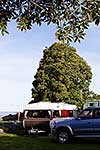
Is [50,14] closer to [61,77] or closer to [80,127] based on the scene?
[80,127]

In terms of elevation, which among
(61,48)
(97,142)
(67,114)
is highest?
(61,48)

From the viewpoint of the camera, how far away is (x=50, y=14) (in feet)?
35.7

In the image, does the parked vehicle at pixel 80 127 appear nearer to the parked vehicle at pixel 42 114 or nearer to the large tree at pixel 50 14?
the parked vehicle at pixel 42 114

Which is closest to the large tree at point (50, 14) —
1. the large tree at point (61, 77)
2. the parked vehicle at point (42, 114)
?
the parked vehicle at point (42, 114)

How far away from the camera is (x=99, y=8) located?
10.3m

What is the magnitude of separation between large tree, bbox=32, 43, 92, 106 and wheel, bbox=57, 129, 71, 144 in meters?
22.9

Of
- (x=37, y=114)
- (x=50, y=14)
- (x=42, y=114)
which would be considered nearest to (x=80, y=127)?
(x=42, y=114)

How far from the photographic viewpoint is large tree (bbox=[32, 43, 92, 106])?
4619 cm

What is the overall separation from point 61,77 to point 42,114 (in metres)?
18.4

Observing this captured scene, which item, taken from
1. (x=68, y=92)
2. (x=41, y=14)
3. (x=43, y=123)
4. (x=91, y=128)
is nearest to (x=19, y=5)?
(x=41, y=14)

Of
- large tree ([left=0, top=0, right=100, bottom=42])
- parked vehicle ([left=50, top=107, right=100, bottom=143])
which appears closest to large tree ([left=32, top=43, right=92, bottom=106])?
parked vehicle ([left=50, top=107, right=100, bottom=143])

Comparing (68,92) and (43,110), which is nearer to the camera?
(43,110)

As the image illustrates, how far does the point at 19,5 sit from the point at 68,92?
36.3m

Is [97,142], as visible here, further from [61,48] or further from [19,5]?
[61,48]
